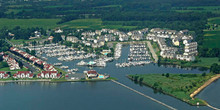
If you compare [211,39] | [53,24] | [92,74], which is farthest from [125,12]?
[92,74]

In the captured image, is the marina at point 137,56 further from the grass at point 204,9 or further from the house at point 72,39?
the grass at point 204,9

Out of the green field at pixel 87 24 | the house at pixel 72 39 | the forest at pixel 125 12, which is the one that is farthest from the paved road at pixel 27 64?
the green field at pixel 87 24

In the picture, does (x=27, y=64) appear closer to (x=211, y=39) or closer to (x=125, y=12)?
(x=211, y=39)

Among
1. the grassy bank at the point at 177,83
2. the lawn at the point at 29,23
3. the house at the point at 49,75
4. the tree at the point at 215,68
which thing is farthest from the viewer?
the lawn at the point at 29,23

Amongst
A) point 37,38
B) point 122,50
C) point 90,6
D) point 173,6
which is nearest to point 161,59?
point 122,50

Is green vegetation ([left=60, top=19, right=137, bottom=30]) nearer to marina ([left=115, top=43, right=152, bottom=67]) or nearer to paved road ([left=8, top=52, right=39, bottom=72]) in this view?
marina ([left=115, top=43, right=152, bottom=67])

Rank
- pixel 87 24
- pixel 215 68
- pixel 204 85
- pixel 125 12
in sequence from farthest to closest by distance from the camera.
A: pixel 125 12, pixel 87 24, pixel 215 68, pixel 204 85

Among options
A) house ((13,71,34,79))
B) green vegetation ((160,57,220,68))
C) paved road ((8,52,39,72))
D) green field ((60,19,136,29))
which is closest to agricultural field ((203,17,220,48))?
green vegetation ((160,57,220,68))
